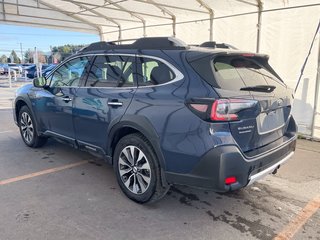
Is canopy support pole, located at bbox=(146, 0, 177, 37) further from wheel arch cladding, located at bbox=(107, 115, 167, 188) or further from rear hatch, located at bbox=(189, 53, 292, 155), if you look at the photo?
wheel arch cladding, located at bbox=(107, 115, 167, 188)

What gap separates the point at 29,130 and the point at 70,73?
63.2 inches

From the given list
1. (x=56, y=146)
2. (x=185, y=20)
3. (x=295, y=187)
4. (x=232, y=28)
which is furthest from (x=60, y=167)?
(x=185, y=20)

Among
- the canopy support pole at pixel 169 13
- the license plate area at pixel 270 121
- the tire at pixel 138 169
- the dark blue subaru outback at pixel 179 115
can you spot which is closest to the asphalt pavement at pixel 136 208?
the tire at pixel 138 169

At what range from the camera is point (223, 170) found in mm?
2633

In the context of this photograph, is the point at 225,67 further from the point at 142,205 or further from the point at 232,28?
the point at 232,28

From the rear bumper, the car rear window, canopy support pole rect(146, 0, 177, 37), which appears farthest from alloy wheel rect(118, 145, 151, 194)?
canopy support pole rect(146, 0, 177, 37)

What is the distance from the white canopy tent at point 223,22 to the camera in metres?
6.60

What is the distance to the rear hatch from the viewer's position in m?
2.79

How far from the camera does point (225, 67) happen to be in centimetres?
306

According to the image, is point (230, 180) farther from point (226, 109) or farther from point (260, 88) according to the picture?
point (260, 88)

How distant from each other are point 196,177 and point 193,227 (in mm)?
533

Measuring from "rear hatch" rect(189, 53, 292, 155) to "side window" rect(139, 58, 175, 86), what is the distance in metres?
0.29

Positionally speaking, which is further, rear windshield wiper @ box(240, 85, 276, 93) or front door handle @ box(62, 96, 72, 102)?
front door handle @ box(62, 96, 72, 102)

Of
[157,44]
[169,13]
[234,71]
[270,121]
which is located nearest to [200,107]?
[234,71]
